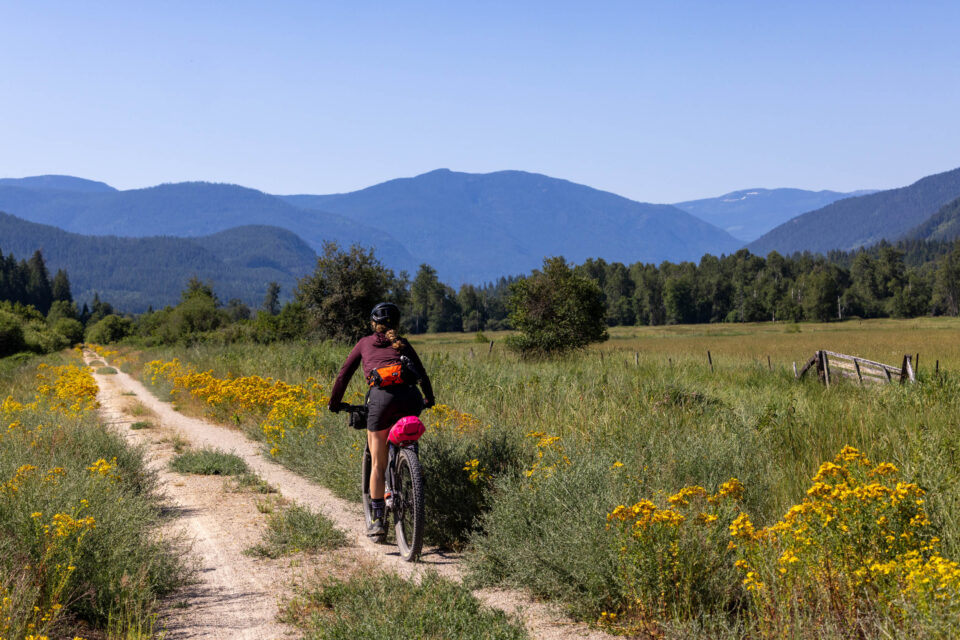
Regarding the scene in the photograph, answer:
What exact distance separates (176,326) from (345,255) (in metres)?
38.8

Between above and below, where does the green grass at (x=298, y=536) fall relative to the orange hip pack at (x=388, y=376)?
below

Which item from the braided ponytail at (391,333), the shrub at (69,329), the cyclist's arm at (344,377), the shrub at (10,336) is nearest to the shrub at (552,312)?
the cyclist's arm at (344,377)

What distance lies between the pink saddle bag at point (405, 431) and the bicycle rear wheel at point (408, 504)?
0.34 feet

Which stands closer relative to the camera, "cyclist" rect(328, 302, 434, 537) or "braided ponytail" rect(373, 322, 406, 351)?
"cyclist" rect(328, 302, 434, 537)

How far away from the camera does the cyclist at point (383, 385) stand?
5984 millimetres

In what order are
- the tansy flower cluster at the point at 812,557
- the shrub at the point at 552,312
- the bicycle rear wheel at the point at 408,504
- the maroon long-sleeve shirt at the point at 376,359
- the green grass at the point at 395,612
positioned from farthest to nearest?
the shrub at the point at 552,312 → the maroon long-sleeve shirt at the point at 376,359 → the bicycle rear wheel at the point at 408,504 → the green grass at the point at 395,612 → the tansy flower cluster at the point at 812,557

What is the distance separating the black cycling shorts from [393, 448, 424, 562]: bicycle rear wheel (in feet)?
0.97

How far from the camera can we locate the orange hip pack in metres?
5.96

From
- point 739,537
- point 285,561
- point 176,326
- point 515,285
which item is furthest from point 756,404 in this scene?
point 176,326

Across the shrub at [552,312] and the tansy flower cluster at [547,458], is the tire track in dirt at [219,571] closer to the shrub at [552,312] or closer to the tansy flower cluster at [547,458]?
the tansy flower cluster at [547,458]

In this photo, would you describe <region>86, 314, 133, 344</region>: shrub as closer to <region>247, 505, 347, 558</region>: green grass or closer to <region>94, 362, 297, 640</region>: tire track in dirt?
<region>94, 362, 297, 640</region>: tire track in dirt

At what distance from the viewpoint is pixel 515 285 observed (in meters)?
36.4

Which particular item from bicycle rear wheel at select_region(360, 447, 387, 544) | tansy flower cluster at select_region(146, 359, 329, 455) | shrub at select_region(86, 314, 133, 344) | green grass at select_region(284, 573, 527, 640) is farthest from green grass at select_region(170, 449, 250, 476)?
shrub at select_region(86, 314, 133, 344)

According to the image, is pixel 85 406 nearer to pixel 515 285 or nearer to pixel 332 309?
pixel 332 309
